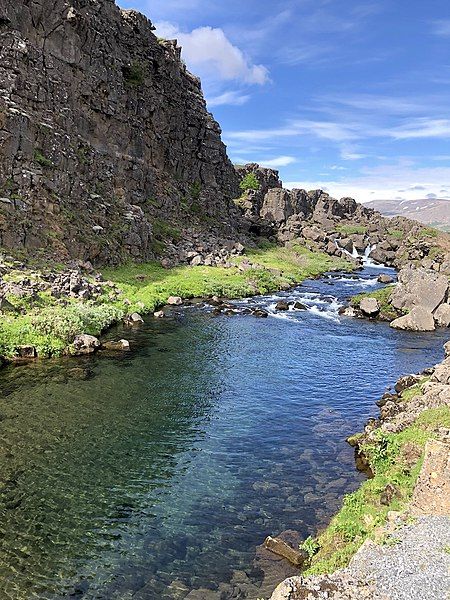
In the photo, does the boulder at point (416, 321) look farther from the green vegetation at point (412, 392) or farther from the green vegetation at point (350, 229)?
the green vegetation at point (350, 229)

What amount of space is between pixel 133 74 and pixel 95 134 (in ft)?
74.2

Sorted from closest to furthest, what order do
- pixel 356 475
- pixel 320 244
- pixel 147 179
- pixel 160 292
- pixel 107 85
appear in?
pixel 356 475 → pixel 160 292 → pixel 107 85 → pixel 147 179 → pixel 320 244

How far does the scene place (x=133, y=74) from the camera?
331ft

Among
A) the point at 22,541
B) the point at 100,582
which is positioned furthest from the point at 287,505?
the point at 22,541

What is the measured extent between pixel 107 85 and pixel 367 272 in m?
61.7

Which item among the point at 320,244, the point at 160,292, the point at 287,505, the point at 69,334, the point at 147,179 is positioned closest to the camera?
the point at 287,505

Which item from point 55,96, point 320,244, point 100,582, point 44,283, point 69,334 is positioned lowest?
point 100,582

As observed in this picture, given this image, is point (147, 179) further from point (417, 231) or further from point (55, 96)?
point (417, 231)

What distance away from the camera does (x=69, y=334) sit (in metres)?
40.0

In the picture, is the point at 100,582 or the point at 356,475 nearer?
the point at 100,582

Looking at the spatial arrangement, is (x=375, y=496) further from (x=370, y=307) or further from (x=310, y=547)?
(x=370, y=307)

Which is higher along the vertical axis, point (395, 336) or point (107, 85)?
point (107, 85)

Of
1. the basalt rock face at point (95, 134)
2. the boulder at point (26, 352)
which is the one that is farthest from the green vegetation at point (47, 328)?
the basalt rock face at point (95, 134)

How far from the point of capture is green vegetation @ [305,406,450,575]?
16189mm
